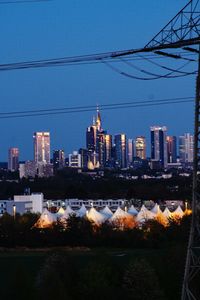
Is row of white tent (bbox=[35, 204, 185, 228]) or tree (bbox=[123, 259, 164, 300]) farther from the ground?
row of white tent (bbox=[35, 204, 185, 228])

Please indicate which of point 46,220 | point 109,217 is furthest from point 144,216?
point 46,220

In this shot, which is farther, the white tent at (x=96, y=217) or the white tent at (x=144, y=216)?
the white tent at (x=144, y=216)

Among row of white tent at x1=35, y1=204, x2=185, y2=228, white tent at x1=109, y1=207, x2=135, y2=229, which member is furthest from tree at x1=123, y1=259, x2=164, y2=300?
white tent at x1=109, y1=207, x2=135, y2=229

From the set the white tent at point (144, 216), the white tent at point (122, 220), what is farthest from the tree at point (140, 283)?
the white tent at point (144, 216)

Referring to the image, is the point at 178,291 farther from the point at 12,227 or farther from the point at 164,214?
the point at 164,214

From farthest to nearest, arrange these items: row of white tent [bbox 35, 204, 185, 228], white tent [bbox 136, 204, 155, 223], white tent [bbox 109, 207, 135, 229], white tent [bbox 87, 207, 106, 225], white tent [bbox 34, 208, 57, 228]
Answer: white tent [bbox 136, 204, 155, 223] < white tent [bbox 87, 207, 106, 225] < row of white tent [bbox 35, 204, 185, 228] < white tent [bbox 109, 207, 135, 229] < white tent [bbox 34, 208, 57, 228]

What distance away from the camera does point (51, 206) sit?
3071 inches

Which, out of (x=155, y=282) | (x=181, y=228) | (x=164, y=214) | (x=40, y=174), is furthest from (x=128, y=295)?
(x=40, y=174)

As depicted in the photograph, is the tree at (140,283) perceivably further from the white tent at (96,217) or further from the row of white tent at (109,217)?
the white tent at (96,217)

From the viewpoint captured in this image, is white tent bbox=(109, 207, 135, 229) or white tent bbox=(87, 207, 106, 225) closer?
white tent bbox=(109, 207, 135, 229)

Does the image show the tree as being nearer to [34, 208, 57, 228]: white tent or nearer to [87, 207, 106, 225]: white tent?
[34, 208, 57, 228]: white tent

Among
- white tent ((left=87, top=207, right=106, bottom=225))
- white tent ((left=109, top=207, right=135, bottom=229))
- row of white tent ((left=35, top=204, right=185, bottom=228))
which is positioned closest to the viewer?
white tent ((left=109, top=207, right=135, bottom=229))

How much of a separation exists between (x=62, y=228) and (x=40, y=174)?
10246cm

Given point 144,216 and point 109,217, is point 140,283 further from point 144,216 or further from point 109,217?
point 109,217
